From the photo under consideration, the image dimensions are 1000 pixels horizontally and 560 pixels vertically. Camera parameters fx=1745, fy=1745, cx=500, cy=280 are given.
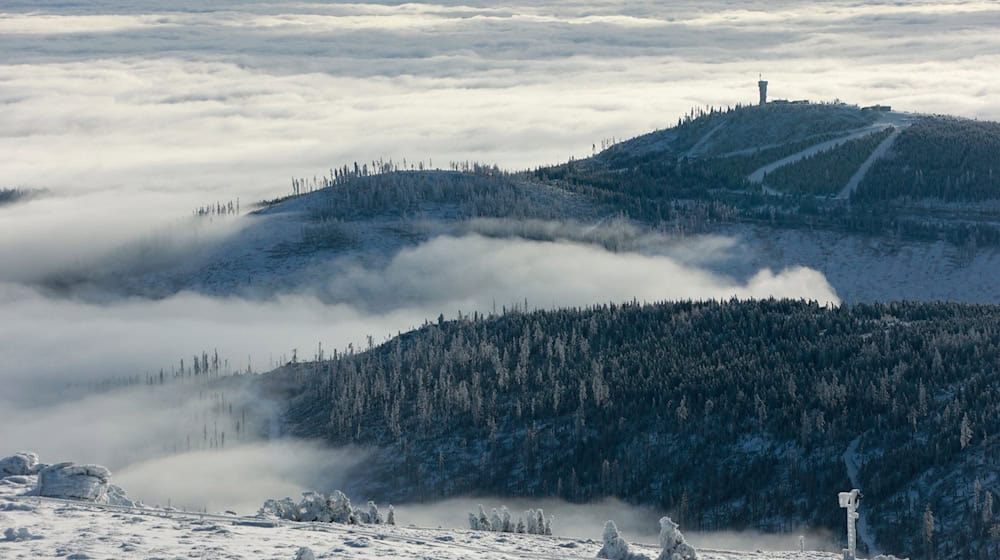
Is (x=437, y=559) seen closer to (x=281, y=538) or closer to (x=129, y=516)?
(x=281, y=538)

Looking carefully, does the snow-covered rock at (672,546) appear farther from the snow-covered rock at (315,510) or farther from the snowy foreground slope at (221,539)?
the snow-covered rock at (315,510)

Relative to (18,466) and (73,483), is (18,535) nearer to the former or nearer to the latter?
(73,483)

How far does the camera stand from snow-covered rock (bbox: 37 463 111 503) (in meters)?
158

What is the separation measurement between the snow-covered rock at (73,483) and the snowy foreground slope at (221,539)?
250 centimetres

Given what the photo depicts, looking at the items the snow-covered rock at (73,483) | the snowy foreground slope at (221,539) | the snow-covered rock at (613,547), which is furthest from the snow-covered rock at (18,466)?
the snow-covered rock at (613,547)

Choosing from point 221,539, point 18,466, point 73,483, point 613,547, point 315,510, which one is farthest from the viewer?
point 18,466

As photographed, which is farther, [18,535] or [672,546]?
[672,546]

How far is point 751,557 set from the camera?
15300 cm

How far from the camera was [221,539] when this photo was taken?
13512 cm

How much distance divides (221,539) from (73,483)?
29639 millimetres

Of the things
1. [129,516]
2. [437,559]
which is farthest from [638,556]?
[129,516]

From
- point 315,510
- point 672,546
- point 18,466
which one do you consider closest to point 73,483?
point 18,466

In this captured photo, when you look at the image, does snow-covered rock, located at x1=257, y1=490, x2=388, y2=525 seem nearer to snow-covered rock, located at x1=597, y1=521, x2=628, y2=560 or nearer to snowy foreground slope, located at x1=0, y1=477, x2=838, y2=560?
snowy foreground slope, located at x1=0, y1=477, x2=838, y2=560

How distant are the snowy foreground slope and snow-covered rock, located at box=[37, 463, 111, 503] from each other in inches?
98.6
